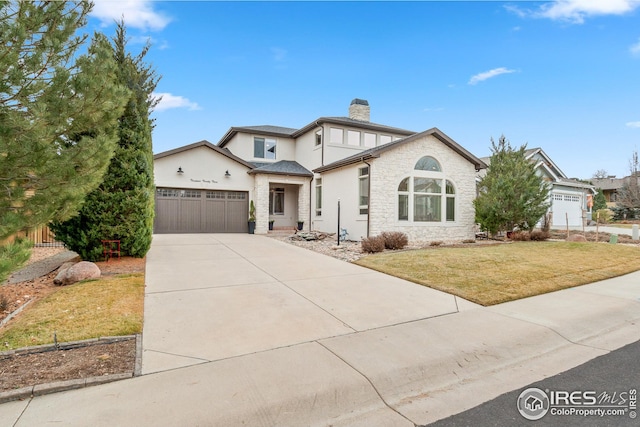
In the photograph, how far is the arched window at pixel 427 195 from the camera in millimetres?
14234

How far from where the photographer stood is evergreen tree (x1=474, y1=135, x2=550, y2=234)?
14.1m

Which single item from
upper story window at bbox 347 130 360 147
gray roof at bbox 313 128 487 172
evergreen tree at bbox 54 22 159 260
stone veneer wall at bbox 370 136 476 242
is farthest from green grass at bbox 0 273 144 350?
upper story window at bbox 347 130 360 147

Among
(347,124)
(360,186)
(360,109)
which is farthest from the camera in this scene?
(360,109)

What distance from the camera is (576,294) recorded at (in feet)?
20.4

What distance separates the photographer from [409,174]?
14.2 m

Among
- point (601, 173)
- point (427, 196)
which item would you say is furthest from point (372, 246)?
point (601, 173)

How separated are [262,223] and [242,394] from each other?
15.2m

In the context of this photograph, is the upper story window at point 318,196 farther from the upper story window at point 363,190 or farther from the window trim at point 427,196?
the window trim at point 427,196

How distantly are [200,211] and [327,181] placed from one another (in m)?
7.31

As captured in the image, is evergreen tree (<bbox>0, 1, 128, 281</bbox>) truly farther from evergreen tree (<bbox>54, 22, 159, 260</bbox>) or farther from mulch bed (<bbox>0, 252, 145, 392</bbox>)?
evergreen tree (<bbox>54, 22, 159, 260</bbox>)

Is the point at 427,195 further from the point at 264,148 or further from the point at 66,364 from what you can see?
A: the point at 66,364

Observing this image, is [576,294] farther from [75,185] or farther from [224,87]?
[224,87]

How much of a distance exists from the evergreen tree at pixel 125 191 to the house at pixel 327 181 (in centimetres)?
781

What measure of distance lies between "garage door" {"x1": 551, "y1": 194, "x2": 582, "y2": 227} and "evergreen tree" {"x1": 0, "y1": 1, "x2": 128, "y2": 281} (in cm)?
2755
